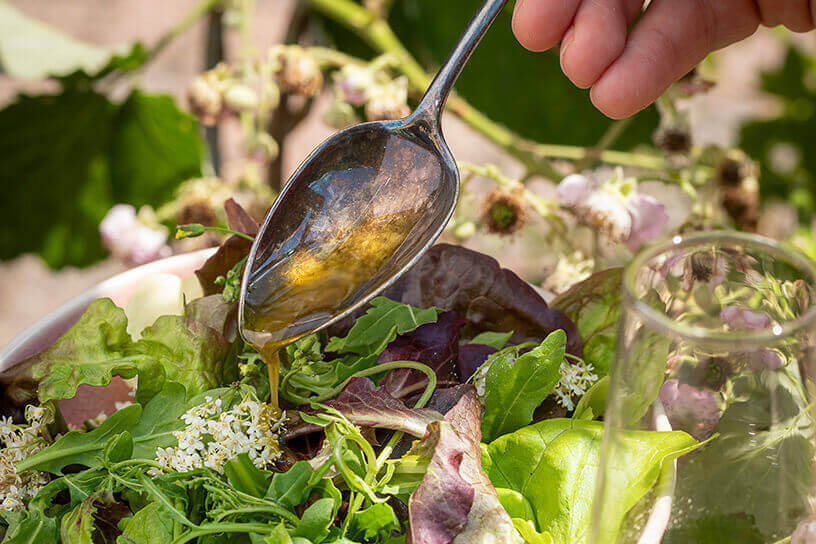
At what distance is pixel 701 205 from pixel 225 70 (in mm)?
334

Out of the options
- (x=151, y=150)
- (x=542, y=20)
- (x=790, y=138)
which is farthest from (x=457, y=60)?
(x=790, y=138)

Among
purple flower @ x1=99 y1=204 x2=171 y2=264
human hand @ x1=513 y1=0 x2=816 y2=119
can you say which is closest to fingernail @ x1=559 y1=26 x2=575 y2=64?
human hand @ x1=513 y1=0 x2=816 y2=119

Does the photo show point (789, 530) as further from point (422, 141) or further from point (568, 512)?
point (422, 141)

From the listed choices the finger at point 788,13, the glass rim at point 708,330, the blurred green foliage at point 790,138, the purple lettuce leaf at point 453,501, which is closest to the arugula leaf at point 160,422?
the purple lettuce leaf at point 453,501

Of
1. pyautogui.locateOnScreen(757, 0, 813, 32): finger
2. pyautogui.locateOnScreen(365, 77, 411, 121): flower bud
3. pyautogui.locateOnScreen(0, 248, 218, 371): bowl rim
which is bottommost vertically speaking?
pyautogui.locateOnScreen(0, 248, 218, 371): bowl rim

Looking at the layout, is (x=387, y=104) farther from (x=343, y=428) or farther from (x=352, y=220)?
(x=343, y=428)

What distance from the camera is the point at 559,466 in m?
0.33

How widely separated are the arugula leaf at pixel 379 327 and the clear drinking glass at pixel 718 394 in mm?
129

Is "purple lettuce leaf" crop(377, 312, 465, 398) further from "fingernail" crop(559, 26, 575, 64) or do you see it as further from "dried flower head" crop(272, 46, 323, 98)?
"dried flower head" crop(272, 46, 323, 98)

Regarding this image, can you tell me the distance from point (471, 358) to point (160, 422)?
0.14 metres

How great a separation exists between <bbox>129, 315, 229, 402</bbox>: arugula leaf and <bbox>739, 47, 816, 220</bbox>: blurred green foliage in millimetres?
693

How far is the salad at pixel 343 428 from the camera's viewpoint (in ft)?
1.00

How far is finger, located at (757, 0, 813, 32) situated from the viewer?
1.40 feet

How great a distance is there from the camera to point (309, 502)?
320mm
